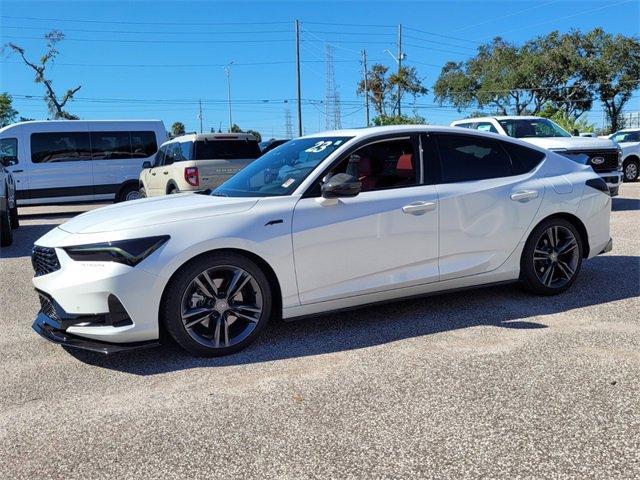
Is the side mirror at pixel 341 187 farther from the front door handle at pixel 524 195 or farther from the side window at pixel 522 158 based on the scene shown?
the side window at pixel 522 158

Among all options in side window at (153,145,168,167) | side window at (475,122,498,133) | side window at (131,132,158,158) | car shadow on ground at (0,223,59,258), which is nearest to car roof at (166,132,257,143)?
side window at (153,145,168,167)

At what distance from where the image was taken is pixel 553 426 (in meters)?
3.01

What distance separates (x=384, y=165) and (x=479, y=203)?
0.87m

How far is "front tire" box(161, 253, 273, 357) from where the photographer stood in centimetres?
395

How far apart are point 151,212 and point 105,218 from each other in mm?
366

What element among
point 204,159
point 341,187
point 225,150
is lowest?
point 341,187

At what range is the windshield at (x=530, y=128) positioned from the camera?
12453 mm

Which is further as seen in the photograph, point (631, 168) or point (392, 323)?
point (631, 168)

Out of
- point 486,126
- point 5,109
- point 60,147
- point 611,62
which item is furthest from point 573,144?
point 5,109

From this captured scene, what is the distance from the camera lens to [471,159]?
5.06m

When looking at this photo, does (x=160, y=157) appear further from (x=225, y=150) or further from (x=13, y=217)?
(x=13, y=217)

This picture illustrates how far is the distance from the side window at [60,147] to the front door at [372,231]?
40.5ft

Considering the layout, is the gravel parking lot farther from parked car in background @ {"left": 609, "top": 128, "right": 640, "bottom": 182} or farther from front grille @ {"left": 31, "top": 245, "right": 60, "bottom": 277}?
parked car in background @ {"left": 609, "top": 128, "right": 640, "bottom": 182}

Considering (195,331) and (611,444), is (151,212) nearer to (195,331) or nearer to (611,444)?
(195,331)
